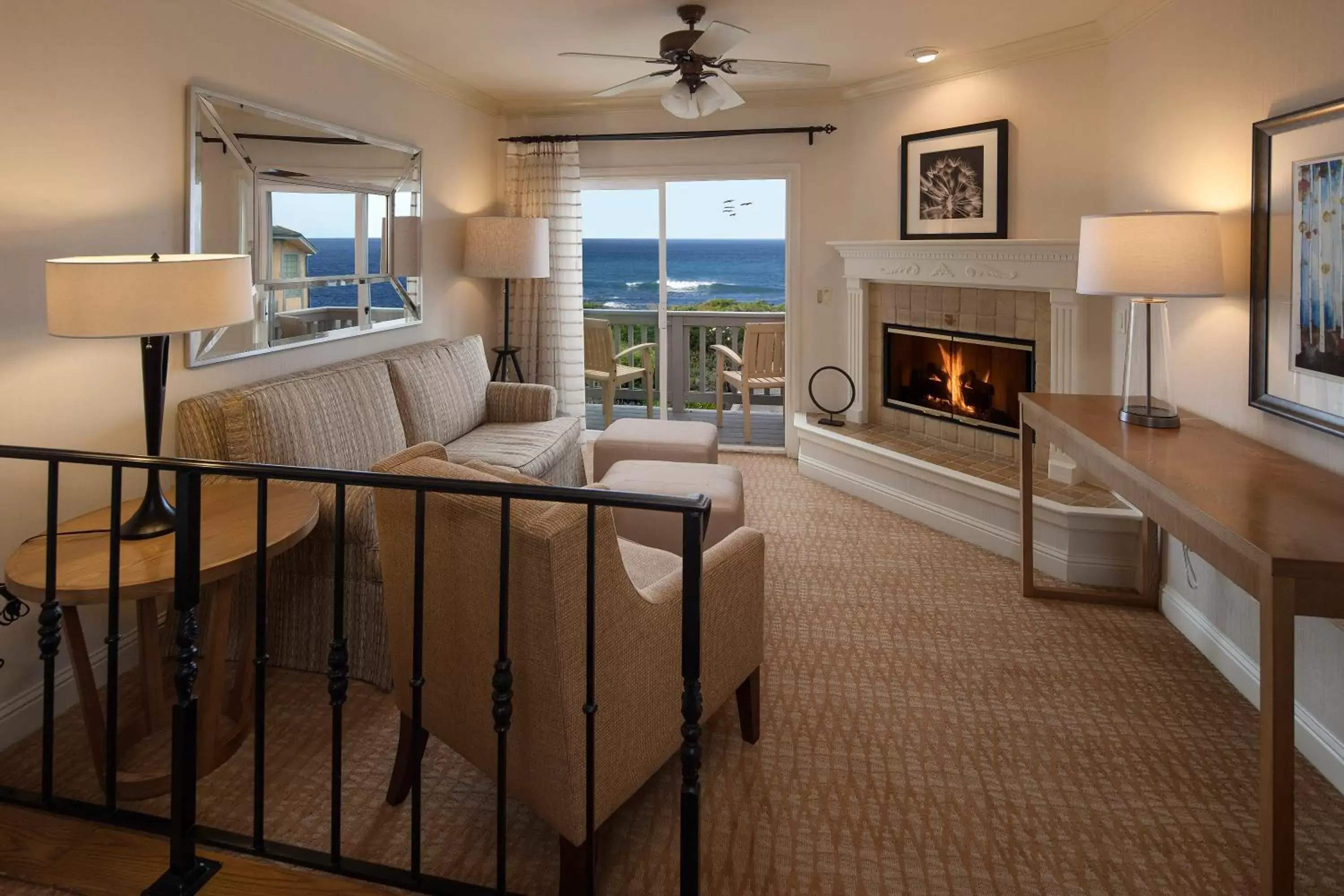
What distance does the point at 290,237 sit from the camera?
3723 mm

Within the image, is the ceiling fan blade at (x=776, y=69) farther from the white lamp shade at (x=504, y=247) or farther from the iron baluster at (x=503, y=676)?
the iron baluster at (x=503, y=676)

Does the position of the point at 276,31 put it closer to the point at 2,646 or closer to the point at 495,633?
the point at 2,646

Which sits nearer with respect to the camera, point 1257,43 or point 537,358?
point 1257,43

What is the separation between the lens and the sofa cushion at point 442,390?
4121mm

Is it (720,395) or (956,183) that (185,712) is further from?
(720,395)

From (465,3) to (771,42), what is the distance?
5.19 feet

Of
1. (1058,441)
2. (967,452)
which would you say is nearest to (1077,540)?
(1058,441)

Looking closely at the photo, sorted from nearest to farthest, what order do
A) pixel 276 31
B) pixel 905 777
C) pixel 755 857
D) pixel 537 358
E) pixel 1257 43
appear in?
pixel 755 857 < pixel 905 777 < pixel 1257 43 < pixel 276 31 < pixel 537 358

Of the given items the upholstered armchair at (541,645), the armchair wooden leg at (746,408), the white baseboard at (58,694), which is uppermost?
the armchair wooden leg at (746,408)

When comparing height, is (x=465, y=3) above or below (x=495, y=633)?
above

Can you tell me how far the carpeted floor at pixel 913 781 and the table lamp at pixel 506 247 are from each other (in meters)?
3.04

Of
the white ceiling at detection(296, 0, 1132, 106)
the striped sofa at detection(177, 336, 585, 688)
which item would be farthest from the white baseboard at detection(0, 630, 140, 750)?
the white ceiling at detection(296, 0, 1132, 106)

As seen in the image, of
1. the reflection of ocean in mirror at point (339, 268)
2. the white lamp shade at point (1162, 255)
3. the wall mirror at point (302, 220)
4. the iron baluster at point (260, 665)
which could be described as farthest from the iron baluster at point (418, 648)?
the reflection of ocean in mirror at point (339, 268)

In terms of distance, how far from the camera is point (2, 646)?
2463 mm
